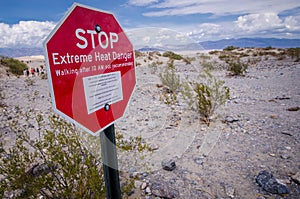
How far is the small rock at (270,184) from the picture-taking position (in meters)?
2.42

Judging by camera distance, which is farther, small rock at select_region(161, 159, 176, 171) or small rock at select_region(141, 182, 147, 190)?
small rock at select_region(161, 159, 176, 171)

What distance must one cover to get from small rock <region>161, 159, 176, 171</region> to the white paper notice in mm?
1881

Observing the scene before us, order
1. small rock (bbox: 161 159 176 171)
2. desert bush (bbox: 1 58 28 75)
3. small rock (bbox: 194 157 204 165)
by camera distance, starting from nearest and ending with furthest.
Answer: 1. small rock (bbox: 161 159 176 171)
2. small rock (bbox: 194 157 204 165)
3. desert bush (bbox: 1 58 28 75)

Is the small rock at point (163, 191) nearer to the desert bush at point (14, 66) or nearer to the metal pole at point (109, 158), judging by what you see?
the metal pole at point (109, 158)

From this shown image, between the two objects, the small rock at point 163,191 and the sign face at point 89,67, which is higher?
the sign face at point 89,67

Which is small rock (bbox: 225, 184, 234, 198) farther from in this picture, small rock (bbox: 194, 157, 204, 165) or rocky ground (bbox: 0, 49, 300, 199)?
small rock (bbox: 194, 157, 204, 165)

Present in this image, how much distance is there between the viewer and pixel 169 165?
2.93 metres

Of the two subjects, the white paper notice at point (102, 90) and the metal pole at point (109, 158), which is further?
the metal pole at point (109, 158)

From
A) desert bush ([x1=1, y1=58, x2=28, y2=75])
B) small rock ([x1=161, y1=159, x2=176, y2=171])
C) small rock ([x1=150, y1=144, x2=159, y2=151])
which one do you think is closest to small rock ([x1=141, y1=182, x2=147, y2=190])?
small rock ([x1=161, y1=159, x2=176, y2=171])

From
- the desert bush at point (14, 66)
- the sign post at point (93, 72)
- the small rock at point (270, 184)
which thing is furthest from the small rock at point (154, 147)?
the desert bush at point (14, 66)

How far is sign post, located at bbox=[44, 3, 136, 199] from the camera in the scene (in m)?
0.97

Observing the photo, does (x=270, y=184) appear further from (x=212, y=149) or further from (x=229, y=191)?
(x=212, y=149)

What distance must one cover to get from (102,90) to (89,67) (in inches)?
6.6

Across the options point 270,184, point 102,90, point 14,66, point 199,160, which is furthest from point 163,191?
point 14,66
